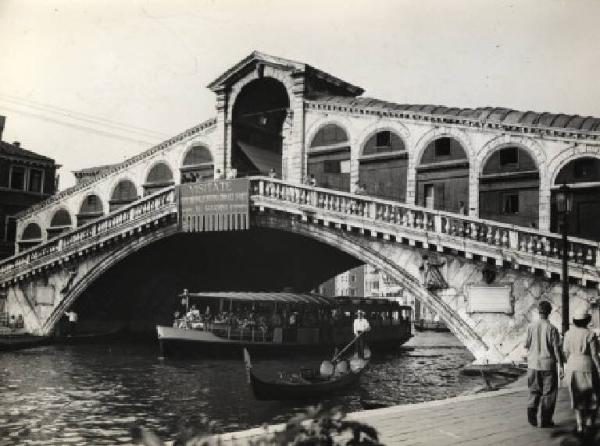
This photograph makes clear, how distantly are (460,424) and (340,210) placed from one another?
42.7ft

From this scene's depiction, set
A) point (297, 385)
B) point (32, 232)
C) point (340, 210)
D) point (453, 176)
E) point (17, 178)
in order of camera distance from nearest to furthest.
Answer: point (297, 385) < point (340, 210) < point (453, 176) < point (32, 232) < point (17, 178)

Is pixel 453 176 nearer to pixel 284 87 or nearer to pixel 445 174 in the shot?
pixel 445 174

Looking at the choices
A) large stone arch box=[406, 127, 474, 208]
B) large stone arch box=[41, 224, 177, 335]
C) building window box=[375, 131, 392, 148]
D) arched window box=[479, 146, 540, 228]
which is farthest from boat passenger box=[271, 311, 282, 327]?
arched window box=[479, 146, 540, 228]

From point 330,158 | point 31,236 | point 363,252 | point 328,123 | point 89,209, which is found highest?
point 328,123

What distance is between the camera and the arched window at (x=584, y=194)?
56.4 ft

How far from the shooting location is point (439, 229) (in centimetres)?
1734

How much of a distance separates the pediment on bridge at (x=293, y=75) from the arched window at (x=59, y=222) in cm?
1112

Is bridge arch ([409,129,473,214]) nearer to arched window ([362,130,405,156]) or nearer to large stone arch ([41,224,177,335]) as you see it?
arched window ([362,130,405,156])

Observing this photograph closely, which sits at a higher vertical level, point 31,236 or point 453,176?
point 453,176

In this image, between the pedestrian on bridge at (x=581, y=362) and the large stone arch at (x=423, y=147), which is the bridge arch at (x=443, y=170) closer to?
the large stone arch at (x=423, y=147)

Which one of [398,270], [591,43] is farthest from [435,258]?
[591,43]

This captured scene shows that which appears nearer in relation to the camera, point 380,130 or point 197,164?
point 380,130

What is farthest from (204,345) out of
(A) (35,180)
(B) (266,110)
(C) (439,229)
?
(A) (35,180)

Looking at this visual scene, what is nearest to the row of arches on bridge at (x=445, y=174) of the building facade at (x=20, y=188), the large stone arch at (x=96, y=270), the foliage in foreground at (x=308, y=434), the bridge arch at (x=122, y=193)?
the large stone arch at (x=96, y=270)
